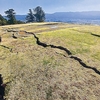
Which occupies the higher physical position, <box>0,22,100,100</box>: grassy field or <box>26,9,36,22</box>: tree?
<box>0,22,100,100</box>: grassy field

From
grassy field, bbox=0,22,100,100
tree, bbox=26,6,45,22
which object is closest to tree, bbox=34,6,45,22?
tree, bbox=26,6,45,22

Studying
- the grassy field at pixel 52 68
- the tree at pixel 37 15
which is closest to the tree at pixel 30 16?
the tree at pixel 37 15

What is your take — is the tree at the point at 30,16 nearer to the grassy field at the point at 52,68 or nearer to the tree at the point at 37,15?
the tree at the point at 37,15

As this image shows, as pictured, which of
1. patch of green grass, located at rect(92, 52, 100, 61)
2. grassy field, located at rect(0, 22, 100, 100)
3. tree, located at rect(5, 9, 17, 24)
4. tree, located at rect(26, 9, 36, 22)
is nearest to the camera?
grassy field, located at rect(0, 22, 100, 100)

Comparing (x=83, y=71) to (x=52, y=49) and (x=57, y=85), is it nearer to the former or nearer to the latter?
(x=57, y=85)

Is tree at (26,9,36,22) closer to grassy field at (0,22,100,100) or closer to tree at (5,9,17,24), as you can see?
tree at (5,9,17,24)

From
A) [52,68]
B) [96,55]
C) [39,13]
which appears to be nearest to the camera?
[52,68]

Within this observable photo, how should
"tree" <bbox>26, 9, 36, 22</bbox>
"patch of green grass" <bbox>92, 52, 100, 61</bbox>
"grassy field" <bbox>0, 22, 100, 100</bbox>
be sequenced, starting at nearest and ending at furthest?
1. "grassy field" <bbox>0, 22, 100, 100</bbox>
2. "patch of green grass" <bbox>92, 52, 100, 61</bbox>
3. "tree" <bbox>26, 9, 36, 22</bbox>

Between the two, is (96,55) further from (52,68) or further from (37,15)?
(37,15)

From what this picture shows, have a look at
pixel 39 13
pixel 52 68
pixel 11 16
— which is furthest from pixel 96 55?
pixel 39 13
